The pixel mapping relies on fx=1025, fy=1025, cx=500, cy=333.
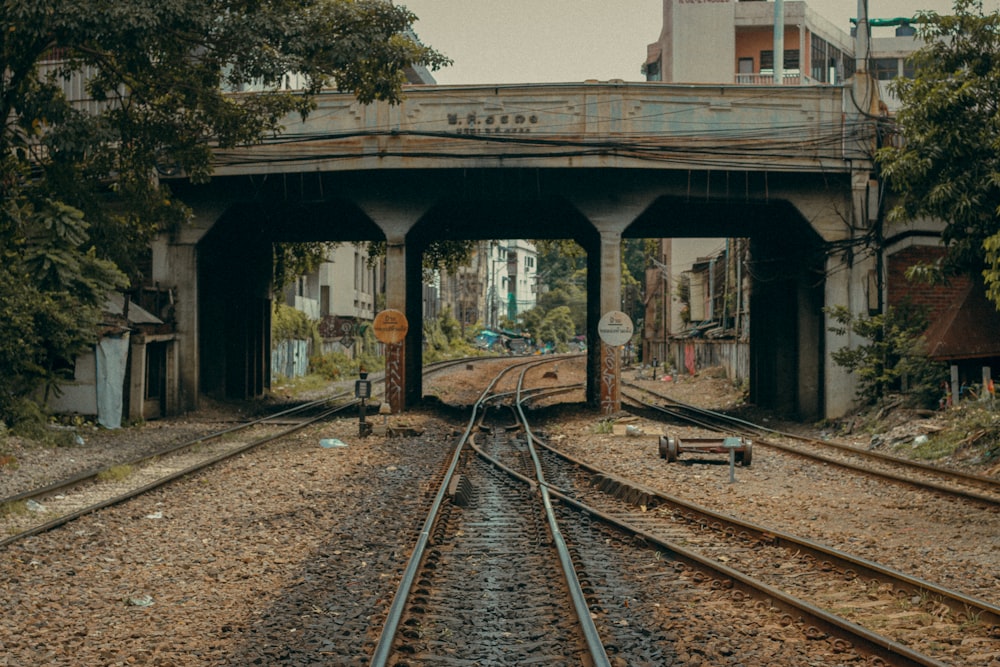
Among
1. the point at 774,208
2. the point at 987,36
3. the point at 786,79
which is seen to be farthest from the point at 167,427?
the point at 786,79

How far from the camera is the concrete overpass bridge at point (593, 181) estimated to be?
75.5 ft

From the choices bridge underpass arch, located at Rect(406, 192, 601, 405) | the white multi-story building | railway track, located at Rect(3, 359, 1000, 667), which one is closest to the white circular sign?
bridge underpass arch, located at Rect(406, 192, 601, 405)

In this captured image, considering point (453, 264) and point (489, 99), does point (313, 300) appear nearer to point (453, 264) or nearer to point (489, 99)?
point (453, 264)

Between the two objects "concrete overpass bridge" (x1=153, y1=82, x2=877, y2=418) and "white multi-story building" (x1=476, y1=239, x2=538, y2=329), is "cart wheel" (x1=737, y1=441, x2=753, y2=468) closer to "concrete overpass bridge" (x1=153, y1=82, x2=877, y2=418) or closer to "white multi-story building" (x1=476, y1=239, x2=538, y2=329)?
"concrete overpass bridge" (x1=153, y1=82, x2=877, y2=418)

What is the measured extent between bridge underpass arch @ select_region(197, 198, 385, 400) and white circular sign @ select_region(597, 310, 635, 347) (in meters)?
7.35

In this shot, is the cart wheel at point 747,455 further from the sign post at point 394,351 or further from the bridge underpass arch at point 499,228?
the bridge underpass arch at point 499,228

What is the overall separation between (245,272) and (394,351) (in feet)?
24.3

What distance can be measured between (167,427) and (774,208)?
51.6 feet

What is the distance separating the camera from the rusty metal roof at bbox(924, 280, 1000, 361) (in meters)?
19.6

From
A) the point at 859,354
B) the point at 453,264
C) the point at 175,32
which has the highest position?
the point at 175,32

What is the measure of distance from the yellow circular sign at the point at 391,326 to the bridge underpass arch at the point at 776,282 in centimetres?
678

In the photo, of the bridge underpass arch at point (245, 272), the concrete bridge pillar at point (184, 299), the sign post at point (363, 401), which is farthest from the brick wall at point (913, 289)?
the concrete bridge pillar at point (184, 299)

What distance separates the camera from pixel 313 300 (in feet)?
165

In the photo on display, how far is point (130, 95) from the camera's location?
19.0 metres
